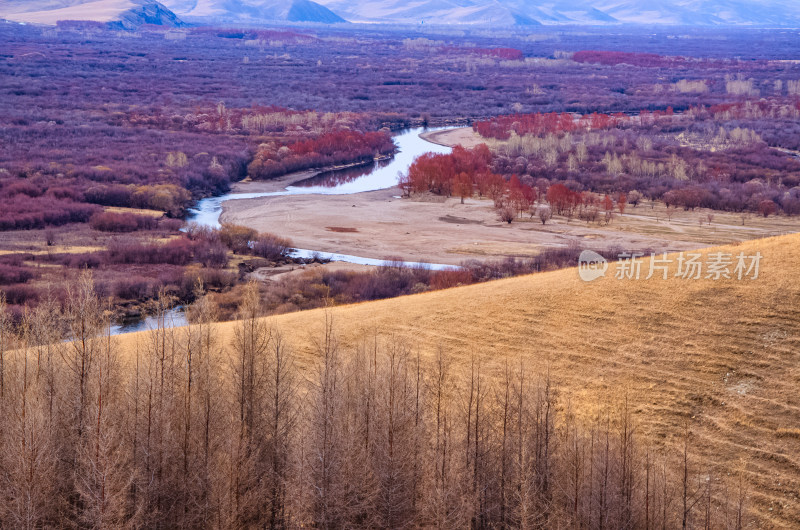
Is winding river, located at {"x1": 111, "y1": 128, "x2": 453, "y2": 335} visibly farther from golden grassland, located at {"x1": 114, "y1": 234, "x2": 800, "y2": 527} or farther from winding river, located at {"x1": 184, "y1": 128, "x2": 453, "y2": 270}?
golden grassland, located at {"x1": 114, "y1": 234, "x2": 800, "y2": 527}

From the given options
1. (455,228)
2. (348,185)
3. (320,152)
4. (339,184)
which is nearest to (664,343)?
(455,228)

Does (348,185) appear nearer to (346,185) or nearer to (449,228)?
(346,185)

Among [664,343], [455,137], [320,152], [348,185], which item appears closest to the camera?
[664,343]

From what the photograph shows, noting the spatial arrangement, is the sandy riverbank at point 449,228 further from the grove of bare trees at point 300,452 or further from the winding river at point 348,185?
the grove of bare trees at point 300,452

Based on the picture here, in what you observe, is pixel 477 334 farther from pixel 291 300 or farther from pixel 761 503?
pixel 291 300

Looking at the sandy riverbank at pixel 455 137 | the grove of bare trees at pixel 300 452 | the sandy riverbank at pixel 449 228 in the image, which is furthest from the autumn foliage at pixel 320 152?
the grove of bare trees at pixel 300 452

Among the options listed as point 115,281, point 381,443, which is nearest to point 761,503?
point 381,443

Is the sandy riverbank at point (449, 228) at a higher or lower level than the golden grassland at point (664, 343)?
lower

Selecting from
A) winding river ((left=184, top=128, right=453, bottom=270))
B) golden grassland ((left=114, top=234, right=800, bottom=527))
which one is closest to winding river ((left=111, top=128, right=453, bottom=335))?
winding river ((left=184, top=128, right=453, bottom=270))
